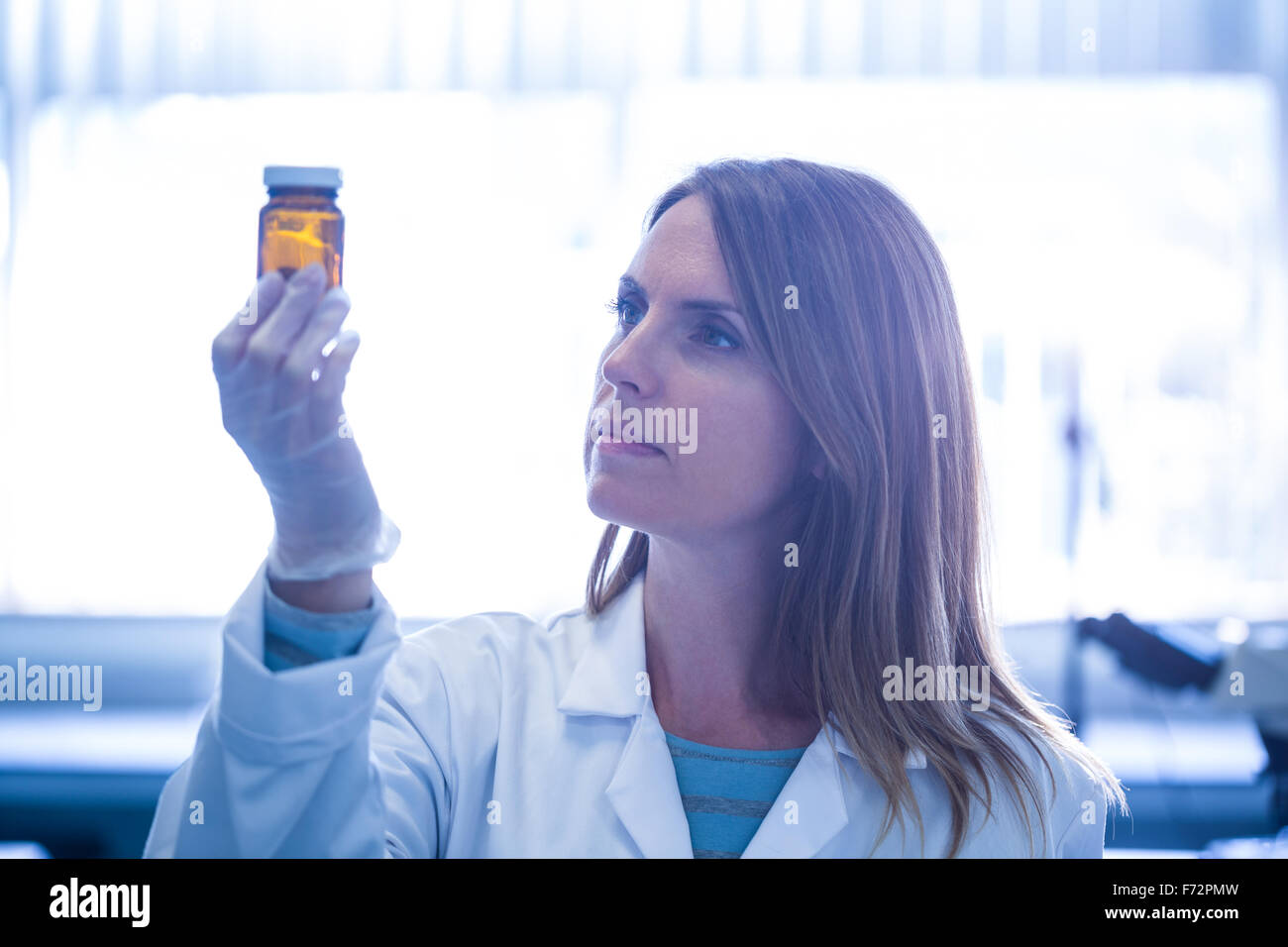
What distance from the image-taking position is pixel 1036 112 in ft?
8.77

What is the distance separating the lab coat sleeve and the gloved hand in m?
0.04

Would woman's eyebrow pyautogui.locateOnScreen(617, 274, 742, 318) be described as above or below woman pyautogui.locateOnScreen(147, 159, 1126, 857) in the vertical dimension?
above

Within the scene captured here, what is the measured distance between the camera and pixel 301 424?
2.18 feet

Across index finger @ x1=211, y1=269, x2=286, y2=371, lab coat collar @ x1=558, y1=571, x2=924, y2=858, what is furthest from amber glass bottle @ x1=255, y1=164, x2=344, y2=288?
lab coat collar @ x1=558, y1=571, x2=924, y2=858

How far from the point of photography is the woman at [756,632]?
872 millimetres

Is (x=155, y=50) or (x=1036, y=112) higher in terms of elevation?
(x=155, y=50)

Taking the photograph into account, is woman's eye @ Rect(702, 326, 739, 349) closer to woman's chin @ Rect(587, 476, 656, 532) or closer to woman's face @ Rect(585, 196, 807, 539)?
woman's face @ Rect(585, 196, 807, 539)

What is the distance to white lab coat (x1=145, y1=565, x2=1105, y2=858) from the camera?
0.68m

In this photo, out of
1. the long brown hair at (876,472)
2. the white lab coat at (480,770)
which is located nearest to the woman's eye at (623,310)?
the long brown hair at (876,472)

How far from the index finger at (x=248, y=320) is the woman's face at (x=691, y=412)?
362 mm

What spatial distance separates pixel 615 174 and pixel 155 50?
4.41 ft

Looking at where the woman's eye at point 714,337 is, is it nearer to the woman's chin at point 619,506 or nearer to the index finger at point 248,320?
the woman's chin at point 619,506

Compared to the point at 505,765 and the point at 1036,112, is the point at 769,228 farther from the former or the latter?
the point at 1036,112

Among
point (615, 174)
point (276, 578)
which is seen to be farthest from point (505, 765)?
point (615, 174)
